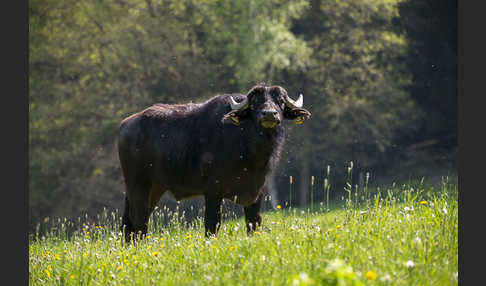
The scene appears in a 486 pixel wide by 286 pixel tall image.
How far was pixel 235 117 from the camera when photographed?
7359 mm

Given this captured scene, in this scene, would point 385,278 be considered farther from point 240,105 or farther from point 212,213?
point 240,105

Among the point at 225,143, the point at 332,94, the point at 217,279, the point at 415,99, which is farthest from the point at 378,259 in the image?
the point at 415,99

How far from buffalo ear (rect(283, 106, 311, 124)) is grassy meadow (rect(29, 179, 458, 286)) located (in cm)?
164

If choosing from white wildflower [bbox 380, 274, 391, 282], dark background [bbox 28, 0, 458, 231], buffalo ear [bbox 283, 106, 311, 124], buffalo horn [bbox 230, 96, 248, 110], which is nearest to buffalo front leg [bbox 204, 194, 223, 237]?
buffalo horn [bbox 230, 96, 248, 110]

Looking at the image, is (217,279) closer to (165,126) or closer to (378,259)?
(378,259)

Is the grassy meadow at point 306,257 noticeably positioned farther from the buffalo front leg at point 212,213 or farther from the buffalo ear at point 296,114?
the buffalo ear at point 296,114

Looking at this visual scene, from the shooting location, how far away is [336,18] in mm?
22188

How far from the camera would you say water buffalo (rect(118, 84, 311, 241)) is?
24.3ft

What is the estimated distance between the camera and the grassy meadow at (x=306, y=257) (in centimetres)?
424

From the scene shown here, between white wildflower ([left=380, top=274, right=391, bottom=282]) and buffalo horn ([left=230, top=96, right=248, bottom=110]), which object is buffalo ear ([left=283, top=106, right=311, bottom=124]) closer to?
buffalo horn ([left=230, top=96, right=248, bottom=110])

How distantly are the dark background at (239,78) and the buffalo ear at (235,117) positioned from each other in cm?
1138

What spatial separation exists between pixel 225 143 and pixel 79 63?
14.7 meters

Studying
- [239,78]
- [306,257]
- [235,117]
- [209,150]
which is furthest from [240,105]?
[239,78]

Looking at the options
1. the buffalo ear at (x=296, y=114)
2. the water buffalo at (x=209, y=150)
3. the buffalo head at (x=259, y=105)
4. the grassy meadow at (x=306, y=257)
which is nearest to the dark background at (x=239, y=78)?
the water buffalo at (x=209, y=150)
